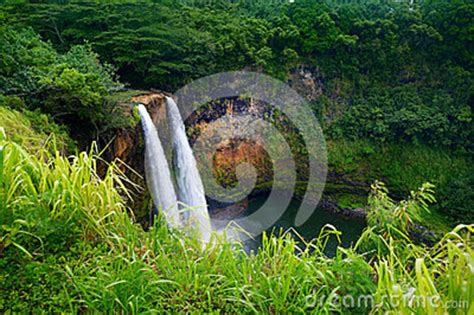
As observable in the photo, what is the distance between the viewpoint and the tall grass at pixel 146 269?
4.07 ft

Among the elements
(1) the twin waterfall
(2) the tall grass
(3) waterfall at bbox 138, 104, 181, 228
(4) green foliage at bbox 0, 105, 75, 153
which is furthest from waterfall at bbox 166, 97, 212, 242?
(2) the tall grass

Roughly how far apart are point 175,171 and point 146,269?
17.9 ft

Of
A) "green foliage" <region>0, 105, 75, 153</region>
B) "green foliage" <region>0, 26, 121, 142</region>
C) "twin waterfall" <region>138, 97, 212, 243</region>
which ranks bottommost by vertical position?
"twin waterfall" <region>138, 97, 212, 243</region>

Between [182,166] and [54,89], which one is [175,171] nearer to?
[182,166]

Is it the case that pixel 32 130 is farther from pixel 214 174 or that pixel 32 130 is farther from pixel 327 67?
pixel 327 67

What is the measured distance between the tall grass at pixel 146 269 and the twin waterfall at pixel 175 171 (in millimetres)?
3324

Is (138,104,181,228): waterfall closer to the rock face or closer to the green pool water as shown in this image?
the rock face

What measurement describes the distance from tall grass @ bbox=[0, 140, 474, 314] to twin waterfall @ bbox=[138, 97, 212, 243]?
10.9 ft

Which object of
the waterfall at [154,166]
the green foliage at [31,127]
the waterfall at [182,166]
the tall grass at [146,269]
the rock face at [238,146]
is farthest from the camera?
the rock face at [238,146]

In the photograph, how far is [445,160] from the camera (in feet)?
35.4

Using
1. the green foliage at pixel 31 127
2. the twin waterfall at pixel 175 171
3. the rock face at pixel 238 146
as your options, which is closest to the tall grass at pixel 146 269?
the green foliage at pixel 31 127

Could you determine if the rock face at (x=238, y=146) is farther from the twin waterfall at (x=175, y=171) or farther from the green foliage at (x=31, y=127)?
the green foliage at (x=31, y=127)

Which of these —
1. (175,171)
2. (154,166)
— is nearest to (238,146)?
(175,171)

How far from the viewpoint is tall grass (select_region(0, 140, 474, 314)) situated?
1241 millimetres
